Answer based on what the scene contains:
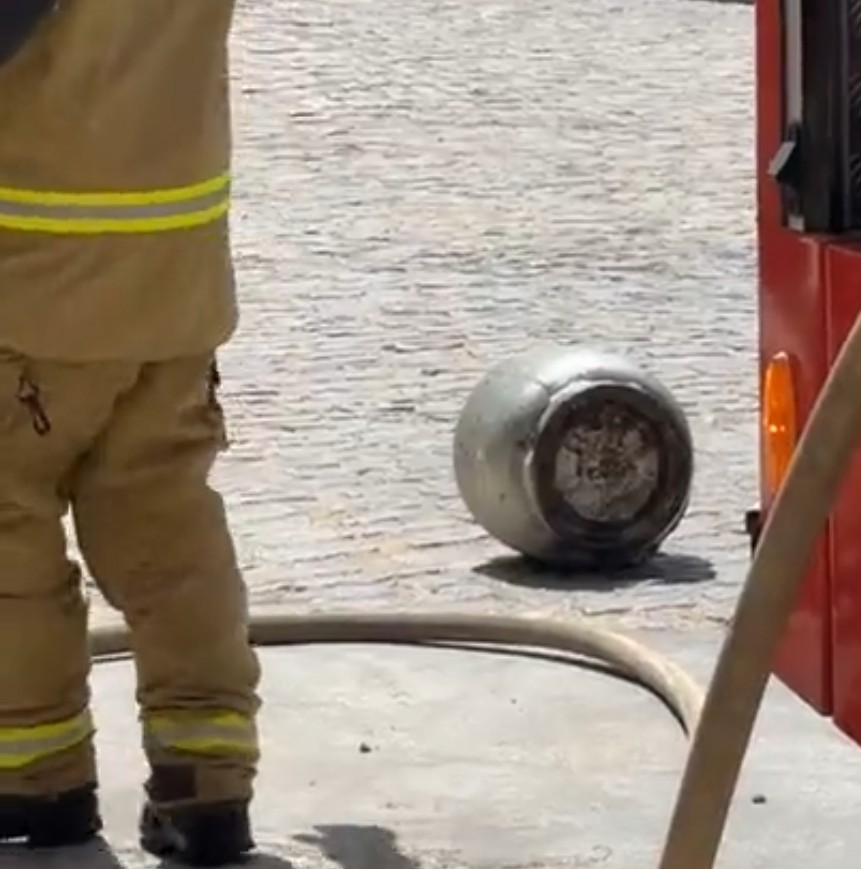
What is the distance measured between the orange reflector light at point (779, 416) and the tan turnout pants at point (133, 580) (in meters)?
0.78

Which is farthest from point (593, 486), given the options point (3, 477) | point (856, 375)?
point (856, 375)

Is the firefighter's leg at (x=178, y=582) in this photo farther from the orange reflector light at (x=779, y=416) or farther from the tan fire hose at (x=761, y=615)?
the tan fire hose at (x=761, y=615)

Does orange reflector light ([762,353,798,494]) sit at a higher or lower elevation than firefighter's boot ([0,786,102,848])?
higher

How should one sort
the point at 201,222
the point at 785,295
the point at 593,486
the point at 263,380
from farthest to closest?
the point at 263,380 < the point at 593,486 < the point at 201,222 < the point at 785,295

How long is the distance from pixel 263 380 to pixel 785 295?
4.49 m

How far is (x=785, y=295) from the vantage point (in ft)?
11.5

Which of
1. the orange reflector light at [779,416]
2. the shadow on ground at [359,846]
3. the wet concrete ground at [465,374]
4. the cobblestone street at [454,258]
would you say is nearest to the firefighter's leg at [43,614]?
the wet concrete ground at [465,374]

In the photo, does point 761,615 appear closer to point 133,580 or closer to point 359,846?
point 133,580

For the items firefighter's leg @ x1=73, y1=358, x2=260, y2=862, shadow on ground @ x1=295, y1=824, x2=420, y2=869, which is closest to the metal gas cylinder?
shadow on ground @ x1=295, y1=824, x2=420, y2=869

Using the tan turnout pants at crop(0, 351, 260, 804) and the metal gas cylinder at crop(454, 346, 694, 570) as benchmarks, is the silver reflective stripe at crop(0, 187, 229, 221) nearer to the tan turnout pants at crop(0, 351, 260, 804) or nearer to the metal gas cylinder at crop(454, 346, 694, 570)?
the tan turnout pants at crop(0, 351, 260, 804)

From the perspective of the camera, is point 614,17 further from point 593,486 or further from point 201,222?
point 201,222

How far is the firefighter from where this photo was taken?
3.64 m

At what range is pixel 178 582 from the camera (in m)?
3.86

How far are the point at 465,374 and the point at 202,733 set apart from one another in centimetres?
412
